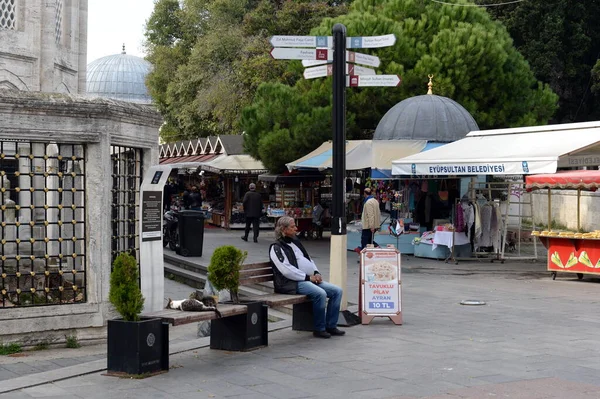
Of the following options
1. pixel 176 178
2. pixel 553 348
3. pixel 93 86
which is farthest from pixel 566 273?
pixel 93 86

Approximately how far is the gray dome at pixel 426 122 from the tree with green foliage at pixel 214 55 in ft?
45.5

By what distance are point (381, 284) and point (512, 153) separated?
8.52 meters

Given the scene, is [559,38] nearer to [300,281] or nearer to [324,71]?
[324,71]

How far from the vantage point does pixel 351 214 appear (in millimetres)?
25953

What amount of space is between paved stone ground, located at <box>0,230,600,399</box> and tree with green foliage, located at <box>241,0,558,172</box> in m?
13.6

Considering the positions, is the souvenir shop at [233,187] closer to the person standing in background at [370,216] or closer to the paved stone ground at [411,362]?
the person standing in background at [370,216]

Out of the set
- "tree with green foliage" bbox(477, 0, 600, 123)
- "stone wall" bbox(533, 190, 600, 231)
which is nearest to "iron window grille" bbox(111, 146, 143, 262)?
"stone wall" bbox(533, 190, 600, 231)

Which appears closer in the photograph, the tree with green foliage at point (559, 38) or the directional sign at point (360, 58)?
the directional sign at point (360, 58)

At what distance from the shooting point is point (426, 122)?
2320cm

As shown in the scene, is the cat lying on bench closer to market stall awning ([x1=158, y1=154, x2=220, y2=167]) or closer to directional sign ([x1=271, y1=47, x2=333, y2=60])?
directional sign ([x1=271, y1=47, x2=333, y2=60])

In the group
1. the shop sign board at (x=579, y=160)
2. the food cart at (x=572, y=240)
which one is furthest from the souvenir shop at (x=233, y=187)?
the food cart at (x=572, y=240)

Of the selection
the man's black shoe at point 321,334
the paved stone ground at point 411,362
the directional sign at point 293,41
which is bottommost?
the paved stone ground at point 411,362

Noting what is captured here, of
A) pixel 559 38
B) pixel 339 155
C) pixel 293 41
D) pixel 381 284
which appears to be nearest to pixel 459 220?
pixel 381 284

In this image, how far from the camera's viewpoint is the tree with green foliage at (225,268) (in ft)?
30.8
